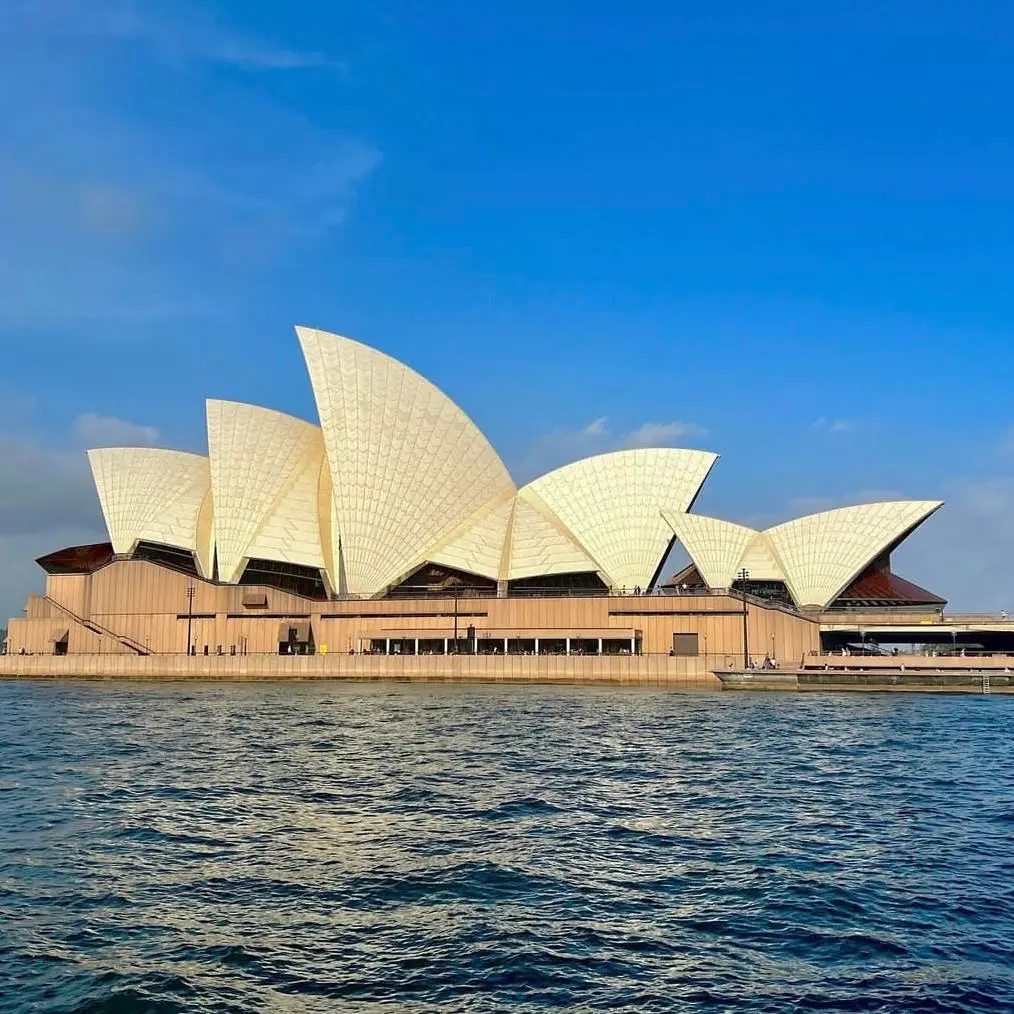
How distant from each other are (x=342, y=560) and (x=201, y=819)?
43.5 m

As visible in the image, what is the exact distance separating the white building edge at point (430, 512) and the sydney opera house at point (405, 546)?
9cm

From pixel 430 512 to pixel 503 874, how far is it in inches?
1870

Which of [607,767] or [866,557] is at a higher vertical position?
[866,557]

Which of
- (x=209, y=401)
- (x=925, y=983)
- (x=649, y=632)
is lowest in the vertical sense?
(x=925, y=983)

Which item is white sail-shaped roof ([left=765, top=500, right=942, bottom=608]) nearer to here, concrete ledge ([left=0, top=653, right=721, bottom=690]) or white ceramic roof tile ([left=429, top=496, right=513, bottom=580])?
concrete ledge ([left=0, top=653, right=721, bottom=690])

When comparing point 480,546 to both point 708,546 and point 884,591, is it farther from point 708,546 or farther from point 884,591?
point 884,591

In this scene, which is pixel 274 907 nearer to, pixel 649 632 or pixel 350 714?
pixel 350 714

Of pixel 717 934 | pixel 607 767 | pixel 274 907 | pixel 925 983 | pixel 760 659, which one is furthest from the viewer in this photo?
pixel 760 659

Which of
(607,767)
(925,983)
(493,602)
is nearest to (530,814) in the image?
(607,767)

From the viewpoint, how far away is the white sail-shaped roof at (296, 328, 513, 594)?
5872cm

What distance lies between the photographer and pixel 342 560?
59562mm

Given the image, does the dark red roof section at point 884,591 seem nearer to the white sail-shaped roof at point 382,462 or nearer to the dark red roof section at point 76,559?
the white sail-shaped roof at point 382,462

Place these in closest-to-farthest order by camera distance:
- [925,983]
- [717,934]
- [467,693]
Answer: [925,983]
[717,934]
[467,693]

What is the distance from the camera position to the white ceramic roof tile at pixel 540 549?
194ft
